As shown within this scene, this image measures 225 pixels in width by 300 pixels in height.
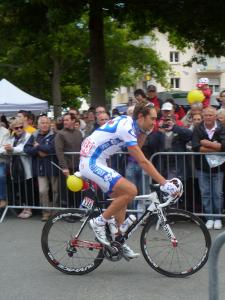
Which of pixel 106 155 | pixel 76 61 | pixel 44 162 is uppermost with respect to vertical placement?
pixel 76 61

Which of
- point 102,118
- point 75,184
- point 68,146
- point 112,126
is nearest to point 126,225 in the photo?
point 75,184

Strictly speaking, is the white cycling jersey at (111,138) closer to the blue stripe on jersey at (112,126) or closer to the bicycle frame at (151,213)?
the blue stripe on jersey at (112,126)

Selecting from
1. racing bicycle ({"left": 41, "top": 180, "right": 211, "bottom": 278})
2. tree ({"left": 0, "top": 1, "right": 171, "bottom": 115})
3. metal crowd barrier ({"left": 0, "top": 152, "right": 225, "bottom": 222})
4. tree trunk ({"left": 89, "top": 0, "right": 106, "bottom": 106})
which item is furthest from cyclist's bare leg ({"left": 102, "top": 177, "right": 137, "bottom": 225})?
tree ({"left": 0, "top": 1, "right": 171, "bottom": 115})

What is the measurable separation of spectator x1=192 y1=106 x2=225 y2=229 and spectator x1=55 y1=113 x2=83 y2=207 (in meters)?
1.86

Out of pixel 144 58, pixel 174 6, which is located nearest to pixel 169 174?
pixel 174 6

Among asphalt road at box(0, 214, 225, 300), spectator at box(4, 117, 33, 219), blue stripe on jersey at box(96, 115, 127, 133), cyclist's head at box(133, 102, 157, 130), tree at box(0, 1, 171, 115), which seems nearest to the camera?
asphalt road at box(0, 214, 225, 300)

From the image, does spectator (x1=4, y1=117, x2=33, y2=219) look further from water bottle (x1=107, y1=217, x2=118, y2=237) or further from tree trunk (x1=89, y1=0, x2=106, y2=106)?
tree trunk (x1=89, y1=0, x2=106, y2=106)

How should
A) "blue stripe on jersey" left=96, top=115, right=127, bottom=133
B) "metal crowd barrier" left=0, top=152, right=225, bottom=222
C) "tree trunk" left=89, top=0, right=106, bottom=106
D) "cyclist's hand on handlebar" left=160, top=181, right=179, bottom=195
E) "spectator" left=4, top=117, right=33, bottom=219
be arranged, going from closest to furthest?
"cyclist's hand on handlebar" left=160, top=181, right=179, bottom=195 < "blue stripe on jersey" left=96, top=115, right=127, bottom=133 < "metal crowd barrier" left=0, top=152, right=225, bottom=222 < "spectator" left=4, top=117, right=33, bottom=219 < "tree trunk" left=89, top=0, right=106, bottom=106

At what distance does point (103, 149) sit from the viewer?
5992 mm

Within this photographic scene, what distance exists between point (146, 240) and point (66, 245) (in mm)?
857

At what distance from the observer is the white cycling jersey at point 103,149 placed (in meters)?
5.84

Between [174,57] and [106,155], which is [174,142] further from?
[174,57]

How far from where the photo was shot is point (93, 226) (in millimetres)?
6066

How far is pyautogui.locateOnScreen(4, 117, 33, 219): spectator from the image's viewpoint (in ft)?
30.9
